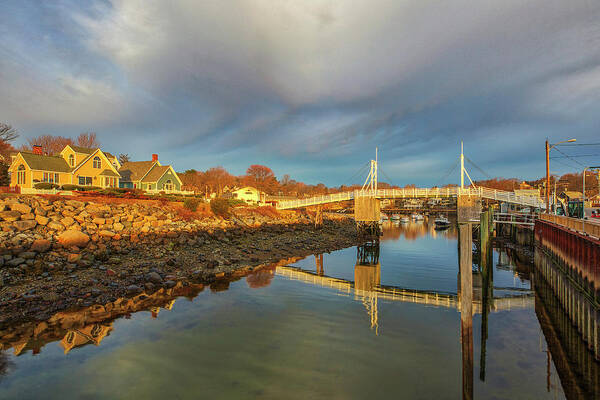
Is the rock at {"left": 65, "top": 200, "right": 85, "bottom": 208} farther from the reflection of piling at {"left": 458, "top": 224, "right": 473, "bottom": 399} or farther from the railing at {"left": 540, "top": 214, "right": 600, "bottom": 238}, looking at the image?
the railing at {"left": 540, "top": 214, "right": 600, "bottom": 238}

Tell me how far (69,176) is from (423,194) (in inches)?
1923

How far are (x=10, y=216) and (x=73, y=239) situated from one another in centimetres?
558

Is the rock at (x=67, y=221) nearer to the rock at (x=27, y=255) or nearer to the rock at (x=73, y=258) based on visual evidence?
the rock at (x=27, y=255)

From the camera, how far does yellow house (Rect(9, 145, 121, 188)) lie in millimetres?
37375

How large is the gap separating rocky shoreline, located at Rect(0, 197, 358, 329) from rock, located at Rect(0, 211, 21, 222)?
6cm

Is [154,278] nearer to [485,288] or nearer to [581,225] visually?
[485,288]

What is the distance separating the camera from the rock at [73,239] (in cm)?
1900

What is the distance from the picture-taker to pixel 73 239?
19.4m

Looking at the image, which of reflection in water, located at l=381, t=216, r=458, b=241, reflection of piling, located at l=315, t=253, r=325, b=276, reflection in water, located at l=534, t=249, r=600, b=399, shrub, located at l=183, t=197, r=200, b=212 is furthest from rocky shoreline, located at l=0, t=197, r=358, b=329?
reflection in water, located at l=381, t=216, r=458, b=241

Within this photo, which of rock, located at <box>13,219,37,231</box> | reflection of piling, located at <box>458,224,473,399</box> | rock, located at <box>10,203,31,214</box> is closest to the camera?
reflection of piling, located at <box>458,224,473,399</box>

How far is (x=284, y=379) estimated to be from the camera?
30.0ft

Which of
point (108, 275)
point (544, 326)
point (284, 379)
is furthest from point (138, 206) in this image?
point (544, 326)

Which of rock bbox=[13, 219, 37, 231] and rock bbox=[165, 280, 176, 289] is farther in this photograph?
rock bbox=[13, 219, 37, 231]

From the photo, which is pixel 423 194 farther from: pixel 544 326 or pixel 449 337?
pixel 449 337
